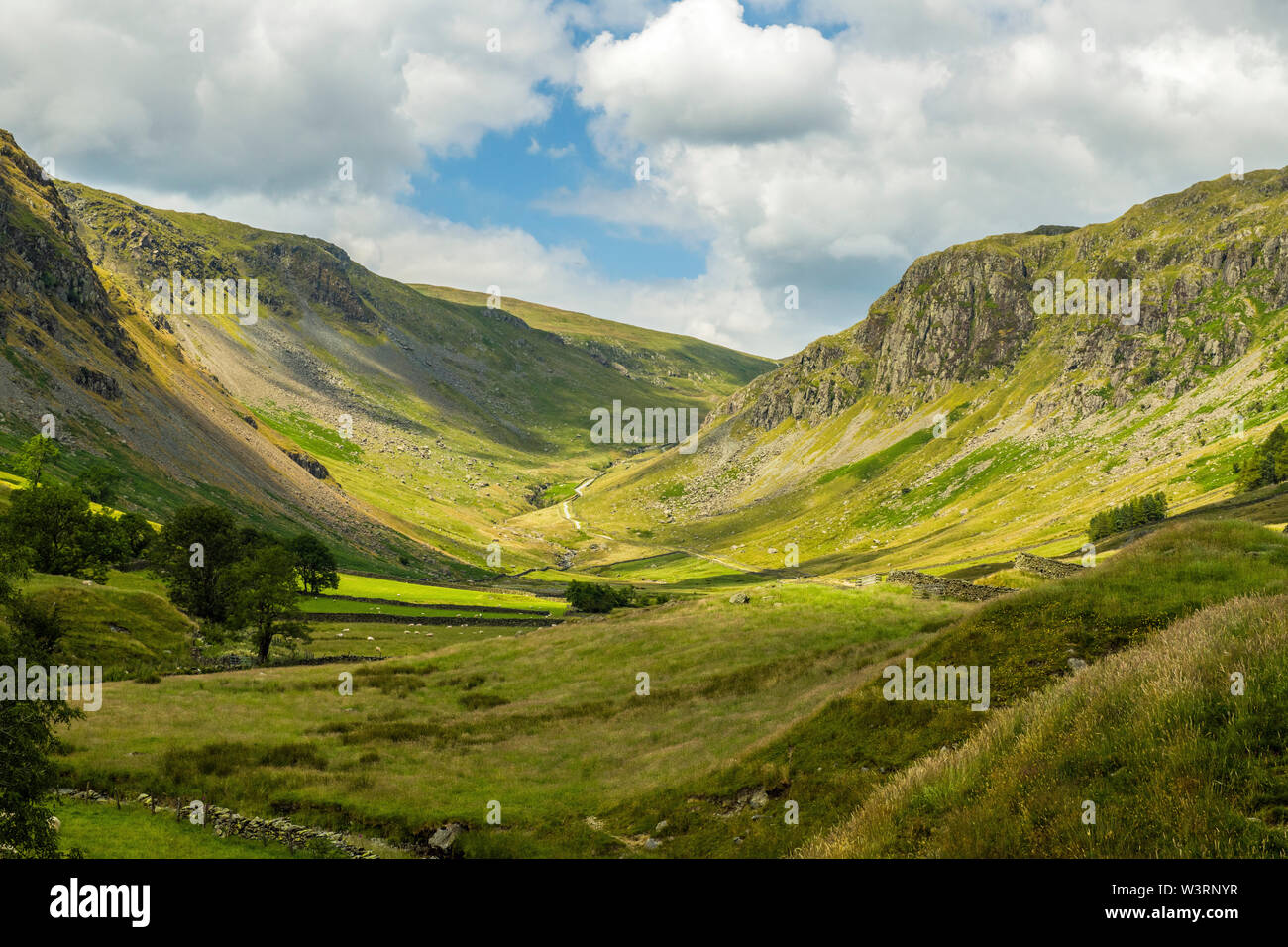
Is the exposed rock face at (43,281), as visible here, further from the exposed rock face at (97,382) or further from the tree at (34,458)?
the tree at (34,458)

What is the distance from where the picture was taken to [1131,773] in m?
11.7

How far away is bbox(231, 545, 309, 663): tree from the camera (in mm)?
65688

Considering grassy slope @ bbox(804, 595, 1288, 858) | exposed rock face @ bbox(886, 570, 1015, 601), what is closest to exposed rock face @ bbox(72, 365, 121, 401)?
exposed rock face @ bbox(886, 570, 1015, 601)

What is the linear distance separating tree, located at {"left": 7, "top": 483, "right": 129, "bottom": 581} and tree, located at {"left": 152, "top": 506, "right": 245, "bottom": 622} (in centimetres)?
556

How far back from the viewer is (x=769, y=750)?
26781 millimetres

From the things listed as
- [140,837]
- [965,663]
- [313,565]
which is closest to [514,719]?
[140,837]

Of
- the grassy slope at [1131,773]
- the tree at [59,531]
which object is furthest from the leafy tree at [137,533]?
the grassy slope at [1131,773]

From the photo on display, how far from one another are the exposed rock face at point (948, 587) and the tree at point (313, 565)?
8777cm

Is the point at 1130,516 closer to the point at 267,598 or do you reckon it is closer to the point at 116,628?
the point at 267,598

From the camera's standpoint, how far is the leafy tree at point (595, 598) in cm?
11950

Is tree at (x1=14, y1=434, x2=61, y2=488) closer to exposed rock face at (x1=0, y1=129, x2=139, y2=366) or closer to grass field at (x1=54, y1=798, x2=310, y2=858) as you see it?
exposed rock face at (x1=0, y1=129, x2=139, y2=366)

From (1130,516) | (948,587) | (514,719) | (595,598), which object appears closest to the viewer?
(514,719)

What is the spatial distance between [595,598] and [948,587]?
66.3 metres
